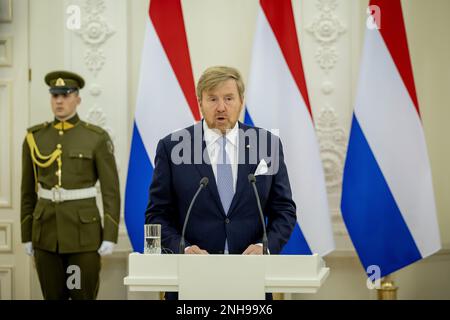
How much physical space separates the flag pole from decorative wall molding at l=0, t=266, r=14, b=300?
7.56 ft

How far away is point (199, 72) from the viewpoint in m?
5.00

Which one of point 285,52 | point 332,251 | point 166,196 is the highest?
point 285,52

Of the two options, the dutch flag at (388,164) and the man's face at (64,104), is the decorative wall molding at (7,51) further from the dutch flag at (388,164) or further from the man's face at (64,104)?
the dutch flag at (388,164)

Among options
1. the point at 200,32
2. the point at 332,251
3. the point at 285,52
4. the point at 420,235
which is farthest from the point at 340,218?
the point at 200,32

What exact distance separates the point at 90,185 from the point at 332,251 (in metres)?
1.55

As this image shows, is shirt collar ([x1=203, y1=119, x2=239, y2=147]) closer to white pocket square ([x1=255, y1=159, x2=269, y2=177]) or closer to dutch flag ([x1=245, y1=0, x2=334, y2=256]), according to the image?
white pocket square ([x1=255, y1=159, x2=269, y2=177])

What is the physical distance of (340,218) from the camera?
4.95 metres

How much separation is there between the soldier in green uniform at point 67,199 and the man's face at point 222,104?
1.63 m

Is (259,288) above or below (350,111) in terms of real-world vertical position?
below

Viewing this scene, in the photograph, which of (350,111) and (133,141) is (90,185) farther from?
(350,111)

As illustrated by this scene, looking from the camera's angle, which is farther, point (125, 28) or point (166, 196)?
point (125, 28)

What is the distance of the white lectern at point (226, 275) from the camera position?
7.78ft

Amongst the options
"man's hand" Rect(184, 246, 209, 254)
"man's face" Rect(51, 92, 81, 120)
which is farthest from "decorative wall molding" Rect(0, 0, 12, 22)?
"man's hand" Rect(184, 246, 209, 254)

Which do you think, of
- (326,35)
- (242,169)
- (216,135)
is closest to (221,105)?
(216,135)
